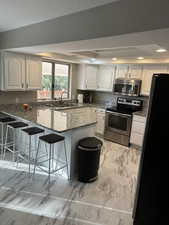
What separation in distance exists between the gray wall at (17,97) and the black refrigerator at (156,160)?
359 centimetres

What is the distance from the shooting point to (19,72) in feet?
11.8

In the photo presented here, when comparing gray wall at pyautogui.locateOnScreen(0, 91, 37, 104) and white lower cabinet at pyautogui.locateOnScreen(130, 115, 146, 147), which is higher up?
gray wall at pyautogui.locateOnScreen(0, 91, 37, 104)

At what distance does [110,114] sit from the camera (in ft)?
15.3

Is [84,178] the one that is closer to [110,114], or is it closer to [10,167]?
[10,167]

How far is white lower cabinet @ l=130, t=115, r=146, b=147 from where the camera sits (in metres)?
4.08

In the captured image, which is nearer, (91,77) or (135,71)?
(135,71)

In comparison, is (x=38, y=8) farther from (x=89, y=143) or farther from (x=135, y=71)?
(x=135, y=71)

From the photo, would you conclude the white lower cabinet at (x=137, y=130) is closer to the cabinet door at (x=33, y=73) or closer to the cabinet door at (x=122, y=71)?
the cabinet door at (x=122, y=71)

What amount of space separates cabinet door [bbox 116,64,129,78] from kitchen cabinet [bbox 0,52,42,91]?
224 centimetres

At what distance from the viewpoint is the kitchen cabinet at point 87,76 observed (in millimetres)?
5238

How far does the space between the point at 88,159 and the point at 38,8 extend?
227 cm

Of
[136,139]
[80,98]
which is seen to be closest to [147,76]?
[136,139]

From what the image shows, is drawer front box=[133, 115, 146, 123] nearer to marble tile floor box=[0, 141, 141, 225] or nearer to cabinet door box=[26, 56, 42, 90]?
marble tile floor box=[0, 141, 141, 225]

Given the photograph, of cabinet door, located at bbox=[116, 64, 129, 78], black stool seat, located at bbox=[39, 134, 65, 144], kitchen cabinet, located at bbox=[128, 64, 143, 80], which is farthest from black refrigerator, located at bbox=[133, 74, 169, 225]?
cabinet door, located at bbox=[116, 64, 129, 78]
